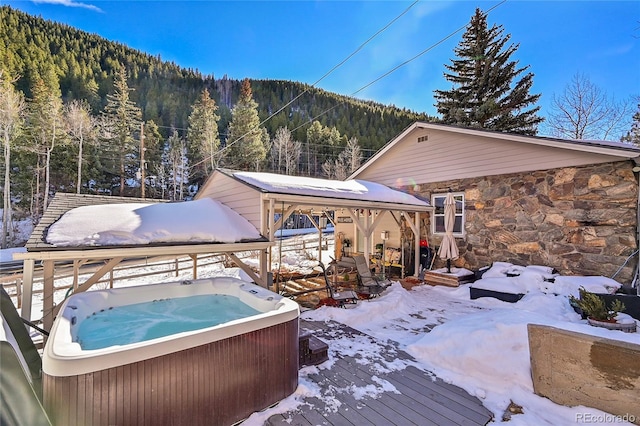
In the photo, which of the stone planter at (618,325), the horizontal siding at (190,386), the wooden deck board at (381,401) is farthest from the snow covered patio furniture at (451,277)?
the horizontal siding at (190,386)

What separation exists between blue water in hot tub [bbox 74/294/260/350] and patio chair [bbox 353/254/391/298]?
3275mm

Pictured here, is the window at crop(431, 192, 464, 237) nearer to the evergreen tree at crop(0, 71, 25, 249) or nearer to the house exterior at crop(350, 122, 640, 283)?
the house exterior at crop(350, 122, 640, 283)

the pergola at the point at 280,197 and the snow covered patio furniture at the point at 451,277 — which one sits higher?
the pergola at the point at 280,197

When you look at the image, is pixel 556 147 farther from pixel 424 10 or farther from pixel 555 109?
pixel 555 109

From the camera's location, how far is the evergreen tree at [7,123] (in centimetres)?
1430

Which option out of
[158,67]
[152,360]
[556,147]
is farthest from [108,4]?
[158,67]

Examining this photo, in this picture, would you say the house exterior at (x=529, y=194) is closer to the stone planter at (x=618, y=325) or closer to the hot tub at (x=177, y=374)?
the stone planter at (x=618, y=325)

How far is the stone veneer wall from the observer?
19.3 ft

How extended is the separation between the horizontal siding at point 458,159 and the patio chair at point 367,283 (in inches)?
164

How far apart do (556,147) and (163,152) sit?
2907 centimetres

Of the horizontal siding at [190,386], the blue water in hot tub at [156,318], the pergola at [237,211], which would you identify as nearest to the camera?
the horizontal siding at [190,386]

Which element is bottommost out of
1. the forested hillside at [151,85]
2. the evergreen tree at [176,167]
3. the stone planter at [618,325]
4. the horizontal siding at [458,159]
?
the stone planter at [618,325]

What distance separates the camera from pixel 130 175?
80.1 ft

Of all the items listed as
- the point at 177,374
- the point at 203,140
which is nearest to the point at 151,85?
the point at 203,140
